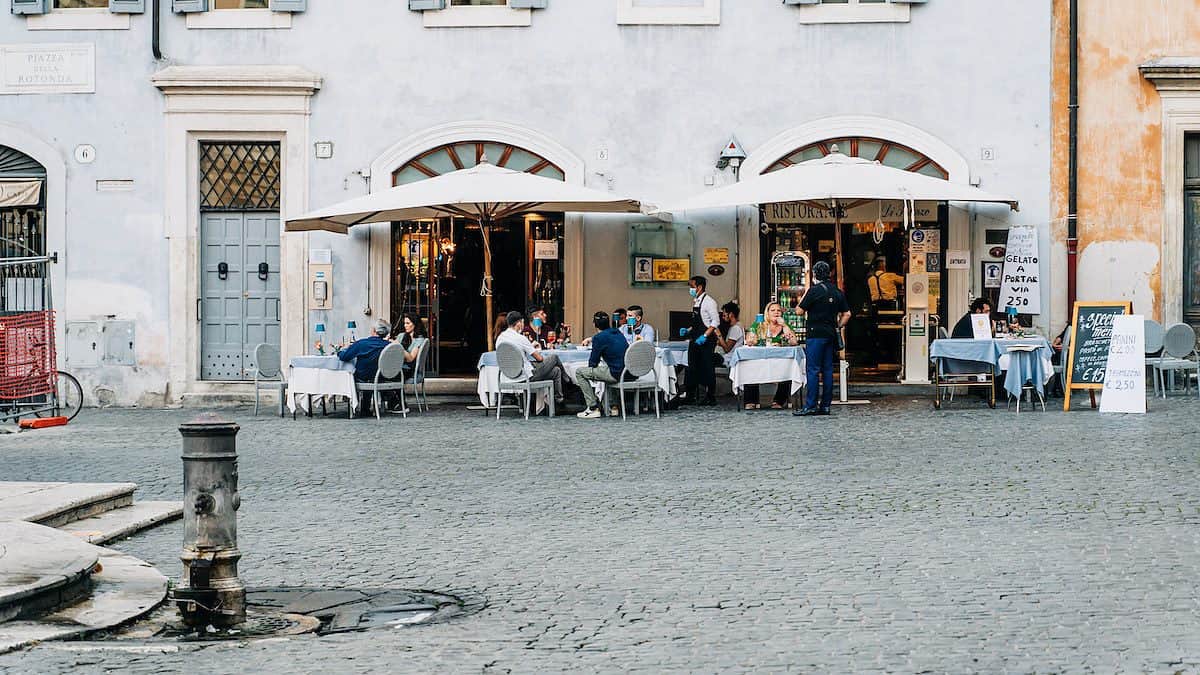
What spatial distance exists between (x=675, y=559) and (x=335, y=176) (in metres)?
12.7

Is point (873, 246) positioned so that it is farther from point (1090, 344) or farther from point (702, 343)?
point (1090, 344)

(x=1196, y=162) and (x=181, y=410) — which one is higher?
(x=1196, y=162)

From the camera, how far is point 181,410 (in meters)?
20.3

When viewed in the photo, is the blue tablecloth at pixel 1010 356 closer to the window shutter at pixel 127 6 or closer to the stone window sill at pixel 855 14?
the stone window sill at pixel 855 14

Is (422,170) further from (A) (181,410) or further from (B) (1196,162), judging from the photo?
(B) (1196,162)

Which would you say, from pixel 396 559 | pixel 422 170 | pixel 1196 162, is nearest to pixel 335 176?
pixel 422 170

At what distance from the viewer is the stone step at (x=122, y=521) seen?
9.80 metres

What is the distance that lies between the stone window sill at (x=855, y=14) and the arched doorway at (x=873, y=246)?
55.8 inches

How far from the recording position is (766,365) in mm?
18047

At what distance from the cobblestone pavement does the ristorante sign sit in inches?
161

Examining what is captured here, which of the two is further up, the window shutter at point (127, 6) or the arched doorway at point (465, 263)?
the window shutter at point (127, 6)

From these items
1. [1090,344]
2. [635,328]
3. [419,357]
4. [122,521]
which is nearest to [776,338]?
[635,328]

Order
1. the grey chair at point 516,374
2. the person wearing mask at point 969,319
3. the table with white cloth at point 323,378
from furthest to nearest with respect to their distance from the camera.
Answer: the person wearing mask at point 969,319 → the table with white cloth at point 323,378 → the grey chair at point 516,374

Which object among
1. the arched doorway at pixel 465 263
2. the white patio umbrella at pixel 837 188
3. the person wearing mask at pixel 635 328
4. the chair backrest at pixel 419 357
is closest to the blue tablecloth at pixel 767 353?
the person wearing mask at pixel 635 328
